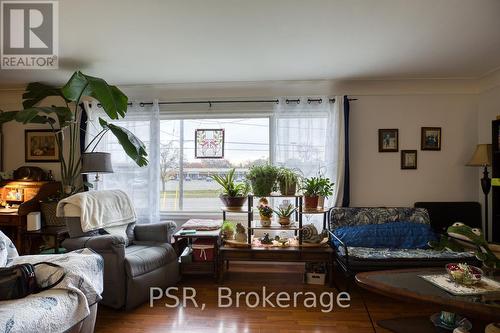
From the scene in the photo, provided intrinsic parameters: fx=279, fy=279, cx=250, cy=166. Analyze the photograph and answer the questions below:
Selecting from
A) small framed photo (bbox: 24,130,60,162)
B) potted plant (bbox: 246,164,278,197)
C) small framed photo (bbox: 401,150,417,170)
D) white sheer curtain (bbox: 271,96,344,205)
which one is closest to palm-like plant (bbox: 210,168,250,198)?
potted plant (bbox: 246,164,278,197)

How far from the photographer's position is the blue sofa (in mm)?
2705

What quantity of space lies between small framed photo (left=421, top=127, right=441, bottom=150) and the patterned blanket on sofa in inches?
149

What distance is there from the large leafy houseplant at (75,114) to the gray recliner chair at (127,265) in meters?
0.96

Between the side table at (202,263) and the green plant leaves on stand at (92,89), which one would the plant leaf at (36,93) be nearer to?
the green plant leaves on stand at (92,89)

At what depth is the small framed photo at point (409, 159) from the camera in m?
3.56

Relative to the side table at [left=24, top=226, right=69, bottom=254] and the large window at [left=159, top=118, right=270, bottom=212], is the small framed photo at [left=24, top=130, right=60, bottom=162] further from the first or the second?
the large window at [left=159, top=118, right=270, bottom=212]

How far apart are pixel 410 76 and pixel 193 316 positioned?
3.55 metres

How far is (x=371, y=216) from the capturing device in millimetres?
3395

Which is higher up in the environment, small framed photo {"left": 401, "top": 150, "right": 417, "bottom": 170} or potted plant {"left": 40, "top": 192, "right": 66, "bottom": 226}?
small framed photo {"left": 401, "top": 150, "right": 417, "bottom": 170}

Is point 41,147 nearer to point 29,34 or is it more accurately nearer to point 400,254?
point 29,34

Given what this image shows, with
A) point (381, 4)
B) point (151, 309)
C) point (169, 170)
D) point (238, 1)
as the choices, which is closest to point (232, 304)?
point (151, 309)

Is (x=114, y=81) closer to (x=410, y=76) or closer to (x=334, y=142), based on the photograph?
(x=334, y=142)

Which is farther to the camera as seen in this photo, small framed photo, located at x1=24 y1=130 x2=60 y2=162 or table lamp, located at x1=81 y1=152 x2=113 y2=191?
small framed photo, located at x1=24 y1=130 x2=60 y2=162

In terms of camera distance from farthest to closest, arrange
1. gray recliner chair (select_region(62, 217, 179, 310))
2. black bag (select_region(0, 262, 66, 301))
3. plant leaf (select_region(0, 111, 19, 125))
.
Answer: plant leaf (select_region(0, 111, 19, 125)) → gray recliner chair (select_region(62, 217, 179, 310)) → black bag (select_region(0, 262, 66, 301))
